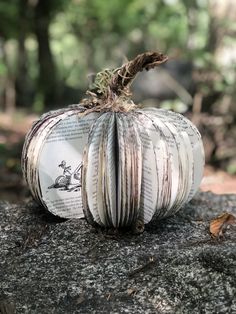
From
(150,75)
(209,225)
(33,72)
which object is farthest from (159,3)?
(209,225)

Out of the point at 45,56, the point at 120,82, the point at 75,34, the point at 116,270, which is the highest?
the point at 120,82

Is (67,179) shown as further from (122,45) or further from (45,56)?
(122,45)

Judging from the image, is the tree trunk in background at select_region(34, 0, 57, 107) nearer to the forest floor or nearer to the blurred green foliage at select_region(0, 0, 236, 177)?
the blurred green foliage at select_region(0, 0, 236, 177)

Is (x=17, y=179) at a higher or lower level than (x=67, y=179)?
lower

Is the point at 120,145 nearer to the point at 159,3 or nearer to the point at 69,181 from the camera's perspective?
the point at 69,181

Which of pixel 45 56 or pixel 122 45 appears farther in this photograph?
pixel 122 45

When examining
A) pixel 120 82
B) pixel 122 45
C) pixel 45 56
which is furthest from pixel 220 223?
pixel 122 45
